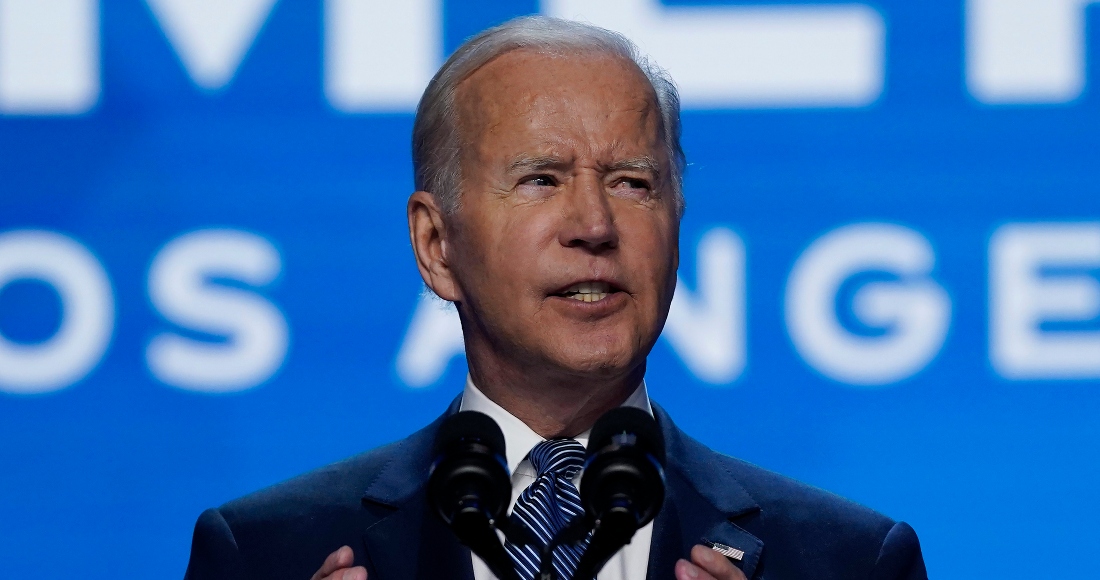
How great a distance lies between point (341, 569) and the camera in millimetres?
1593

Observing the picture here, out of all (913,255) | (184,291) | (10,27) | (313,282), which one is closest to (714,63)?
(913,255)

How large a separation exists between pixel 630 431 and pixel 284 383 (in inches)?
70.0

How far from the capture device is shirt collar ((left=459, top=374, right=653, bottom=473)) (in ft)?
6.34

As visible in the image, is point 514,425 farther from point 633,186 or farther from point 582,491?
point 582,491

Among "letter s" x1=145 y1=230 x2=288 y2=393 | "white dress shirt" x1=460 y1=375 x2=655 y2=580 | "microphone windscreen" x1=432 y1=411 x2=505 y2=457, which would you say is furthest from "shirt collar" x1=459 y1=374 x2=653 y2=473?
"letter s" x1=145 y1=230 x2=288 y2=393

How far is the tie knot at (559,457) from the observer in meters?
1.88

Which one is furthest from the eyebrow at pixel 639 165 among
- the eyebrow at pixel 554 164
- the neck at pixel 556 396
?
the neck at pixel 556 396

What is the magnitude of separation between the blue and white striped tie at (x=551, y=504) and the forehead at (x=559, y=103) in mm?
436

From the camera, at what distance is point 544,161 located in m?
1.88

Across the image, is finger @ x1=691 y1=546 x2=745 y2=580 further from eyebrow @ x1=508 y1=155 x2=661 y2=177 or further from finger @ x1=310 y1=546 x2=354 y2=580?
eyebrow @ x1=508 y1=155 x2=661 y2=177

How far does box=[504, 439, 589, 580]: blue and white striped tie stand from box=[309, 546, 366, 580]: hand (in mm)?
259

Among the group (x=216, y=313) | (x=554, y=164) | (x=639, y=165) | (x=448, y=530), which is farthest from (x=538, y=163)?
(x=216, y=313)

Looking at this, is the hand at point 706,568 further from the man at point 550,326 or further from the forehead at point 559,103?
the forehead at point 559,103

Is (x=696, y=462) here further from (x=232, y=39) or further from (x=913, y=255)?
(x=232, y=39)
